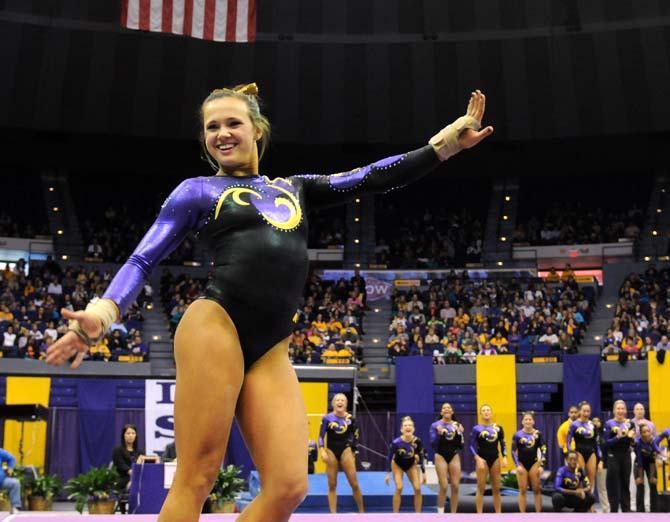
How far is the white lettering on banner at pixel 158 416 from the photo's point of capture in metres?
15.1

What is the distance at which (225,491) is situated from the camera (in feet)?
37.7

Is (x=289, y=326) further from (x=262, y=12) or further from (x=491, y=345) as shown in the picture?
(x=262, y=12)

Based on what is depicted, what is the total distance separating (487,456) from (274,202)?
10.1 meters

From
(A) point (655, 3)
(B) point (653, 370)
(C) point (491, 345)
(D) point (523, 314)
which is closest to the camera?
(B) point (653, 370)

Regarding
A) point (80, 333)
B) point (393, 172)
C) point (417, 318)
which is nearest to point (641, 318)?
point (417, 318)

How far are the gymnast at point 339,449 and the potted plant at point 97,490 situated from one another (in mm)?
3151

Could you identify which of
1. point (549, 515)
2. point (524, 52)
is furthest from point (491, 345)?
point (549, 515)

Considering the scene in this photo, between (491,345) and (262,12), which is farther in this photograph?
(262,12)

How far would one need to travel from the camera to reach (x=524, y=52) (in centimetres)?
2528

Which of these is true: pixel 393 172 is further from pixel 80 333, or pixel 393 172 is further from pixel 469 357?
pixel 469 357

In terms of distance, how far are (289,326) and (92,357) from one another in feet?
56.2

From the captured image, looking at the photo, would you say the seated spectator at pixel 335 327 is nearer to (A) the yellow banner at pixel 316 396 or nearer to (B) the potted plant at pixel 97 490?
(A) the yellow banner at pixel 316 396

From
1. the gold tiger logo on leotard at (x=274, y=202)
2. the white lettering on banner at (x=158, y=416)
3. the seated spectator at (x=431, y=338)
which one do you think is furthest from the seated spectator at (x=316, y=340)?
the gold tiger logo on leotard at (x=274, y=202)

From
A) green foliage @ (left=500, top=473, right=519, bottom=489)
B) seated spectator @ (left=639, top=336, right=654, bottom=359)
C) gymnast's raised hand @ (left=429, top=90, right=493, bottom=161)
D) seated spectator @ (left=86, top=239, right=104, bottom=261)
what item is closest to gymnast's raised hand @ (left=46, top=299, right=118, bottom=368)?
gymnast's raised hand @ (left=429, top=90, right=493, bottom=161)
